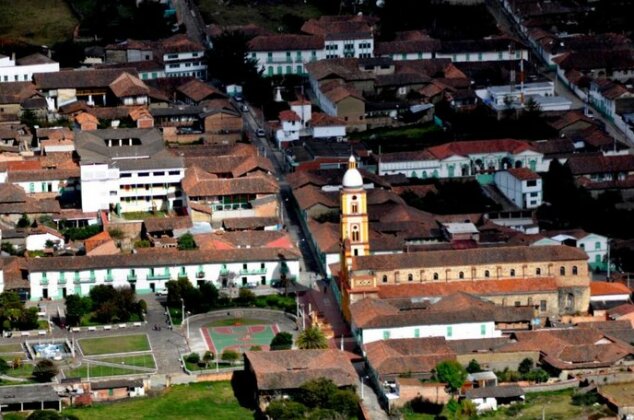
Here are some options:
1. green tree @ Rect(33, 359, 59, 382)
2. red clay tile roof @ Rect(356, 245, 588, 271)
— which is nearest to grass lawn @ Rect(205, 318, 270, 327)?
red clay tile roof @ Rect(356, 245, 588, 271)

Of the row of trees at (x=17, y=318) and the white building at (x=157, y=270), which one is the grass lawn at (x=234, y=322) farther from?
the row of trees at (x=17, y=318)

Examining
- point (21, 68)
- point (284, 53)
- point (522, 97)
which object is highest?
point (284, 53)

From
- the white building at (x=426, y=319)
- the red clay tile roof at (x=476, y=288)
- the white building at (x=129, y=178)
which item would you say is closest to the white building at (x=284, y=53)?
the white building at (x=129, y=178)

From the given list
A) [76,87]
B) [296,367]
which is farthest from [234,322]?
[76,87]

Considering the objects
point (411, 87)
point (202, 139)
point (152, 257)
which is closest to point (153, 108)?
point (202, 139)

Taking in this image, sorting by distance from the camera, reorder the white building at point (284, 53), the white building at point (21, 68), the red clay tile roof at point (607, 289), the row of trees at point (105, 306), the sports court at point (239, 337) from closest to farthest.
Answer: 1. the sports court at point (239, 337)
2. the row of trees at point (105, 306)
3. the red clay tile roof at point (607, 289)
4. the white building at point (21, 68)
5. the white building at point (284, 53)

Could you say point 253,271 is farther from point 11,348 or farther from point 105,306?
point 11,348
